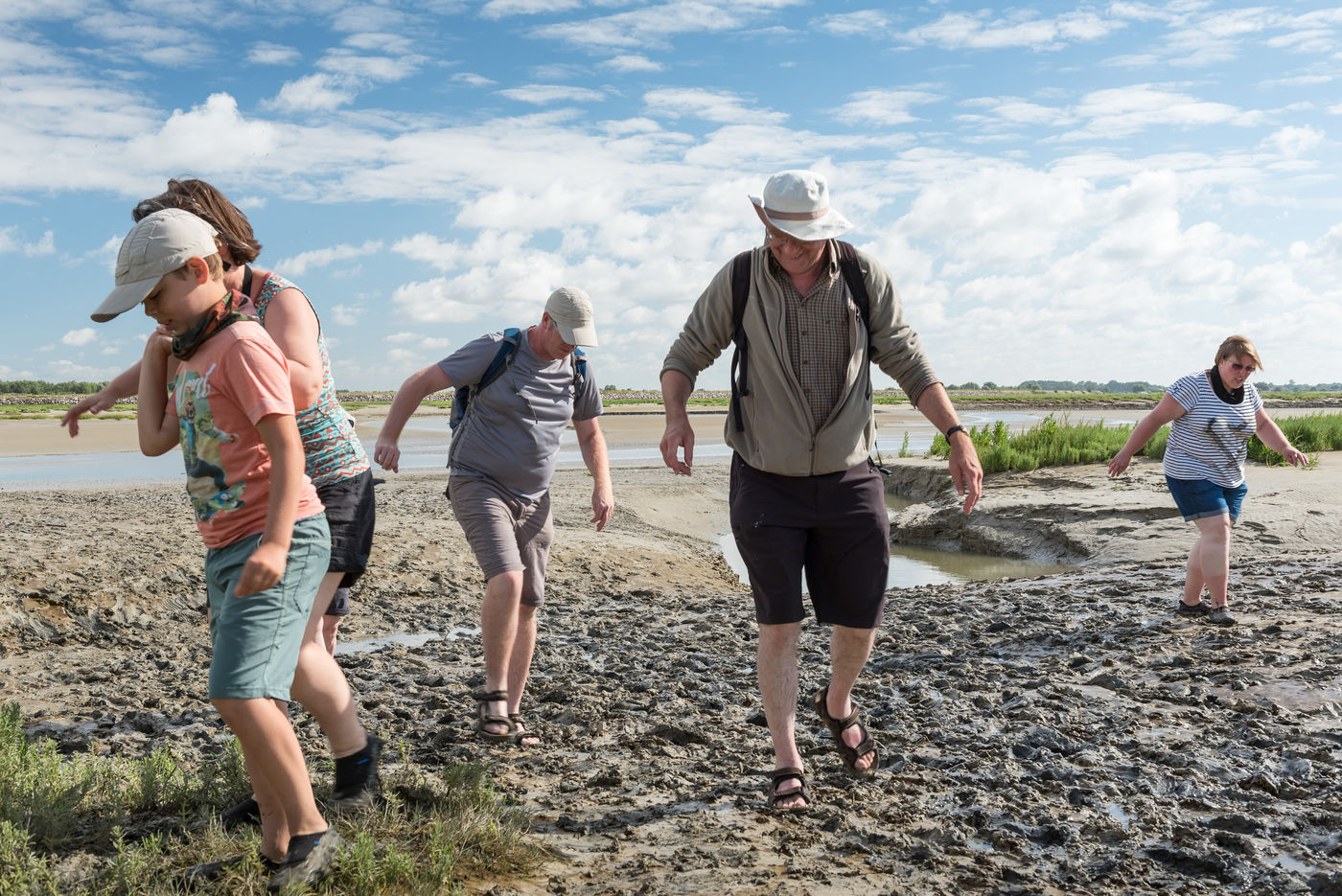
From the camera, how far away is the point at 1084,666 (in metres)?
5.93

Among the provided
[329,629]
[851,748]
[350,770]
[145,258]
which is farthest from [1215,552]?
[145,258]

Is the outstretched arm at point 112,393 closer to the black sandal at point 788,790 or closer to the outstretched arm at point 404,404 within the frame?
the outstretched arm at point 404,404

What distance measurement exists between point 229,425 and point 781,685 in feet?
7.35

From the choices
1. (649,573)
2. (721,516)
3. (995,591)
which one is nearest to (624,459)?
(721,516)

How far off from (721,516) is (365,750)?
12988 mm

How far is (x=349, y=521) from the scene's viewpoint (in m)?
3.53

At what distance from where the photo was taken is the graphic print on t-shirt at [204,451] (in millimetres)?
2807

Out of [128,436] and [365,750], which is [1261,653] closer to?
[365,750]

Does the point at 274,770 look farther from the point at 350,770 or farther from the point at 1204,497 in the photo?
the point at 1204,497

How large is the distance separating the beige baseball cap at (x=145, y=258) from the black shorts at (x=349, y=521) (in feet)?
3.07

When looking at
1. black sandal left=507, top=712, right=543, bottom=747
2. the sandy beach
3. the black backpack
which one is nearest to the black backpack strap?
the black backpack

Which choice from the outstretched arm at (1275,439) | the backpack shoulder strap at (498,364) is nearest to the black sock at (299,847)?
the backpack shoulder strap at (498,364)

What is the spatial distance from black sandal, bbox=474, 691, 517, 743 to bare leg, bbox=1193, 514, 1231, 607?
4.82 m

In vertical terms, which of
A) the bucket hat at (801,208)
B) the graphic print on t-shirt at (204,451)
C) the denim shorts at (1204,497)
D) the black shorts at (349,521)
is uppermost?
the bucket hat at (801,208)
